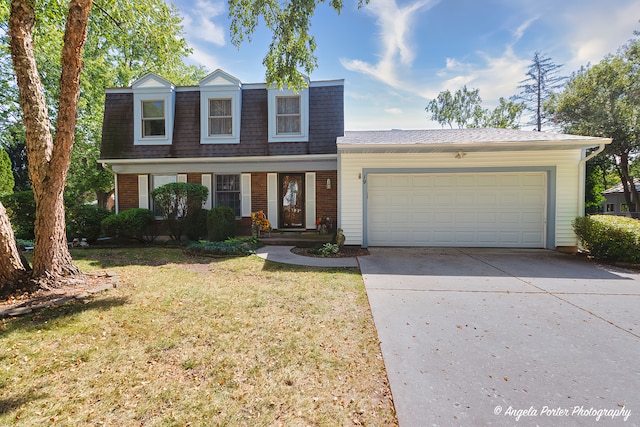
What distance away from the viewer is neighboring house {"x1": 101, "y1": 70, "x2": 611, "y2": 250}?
8.03 metres

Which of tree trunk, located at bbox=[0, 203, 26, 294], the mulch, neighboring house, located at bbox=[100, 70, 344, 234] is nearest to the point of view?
tree trunk, located at bbox=[0, 203, 26, 294]

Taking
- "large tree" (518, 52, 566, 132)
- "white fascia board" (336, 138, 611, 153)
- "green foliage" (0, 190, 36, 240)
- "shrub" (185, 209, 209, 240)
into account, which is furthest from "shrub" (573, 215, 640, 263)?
"large tree" (518, 52, 566, 132)

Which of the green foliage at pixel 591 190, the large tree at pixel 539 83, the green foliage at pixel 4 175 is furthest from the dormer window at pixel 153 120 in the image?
the large tree at pixel 539 83

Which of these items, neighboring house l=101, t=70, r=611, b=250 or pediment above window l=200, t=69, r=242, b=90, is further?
pediment above window l=200, t=69, r=242, b=90

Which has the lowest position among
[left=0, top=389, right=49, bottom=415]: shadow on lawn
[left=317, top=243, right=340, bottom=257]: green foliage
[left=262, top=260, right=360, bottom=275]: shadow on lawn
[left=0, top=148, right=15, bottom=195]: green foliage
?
[left=0, top=389, right=49, bottom=415]: shadow on lawn

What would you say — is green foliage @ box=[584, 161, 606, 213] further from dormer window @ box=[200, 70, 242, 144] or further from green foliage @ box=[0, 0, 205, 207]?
green foliage @ box=[0, 0, 205, 207]

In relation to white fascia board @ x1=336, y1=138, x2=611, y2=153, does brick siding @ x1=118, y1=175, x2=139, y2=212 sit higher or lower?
lower

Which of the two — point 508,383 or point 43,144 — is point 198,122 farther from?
point 508,383

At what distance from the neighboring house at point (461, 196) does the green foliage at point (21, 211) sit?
928 centimetres

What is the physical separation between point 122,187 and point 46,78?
9.34 meters

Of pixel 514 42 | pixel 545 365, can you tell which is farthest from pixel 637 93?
pixel 545 365

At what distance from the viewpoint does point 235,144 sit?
407 inches

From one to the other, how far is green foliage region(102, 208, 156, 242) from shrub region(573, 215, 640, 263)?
488 inches

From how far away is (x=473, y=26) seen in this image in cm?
865
